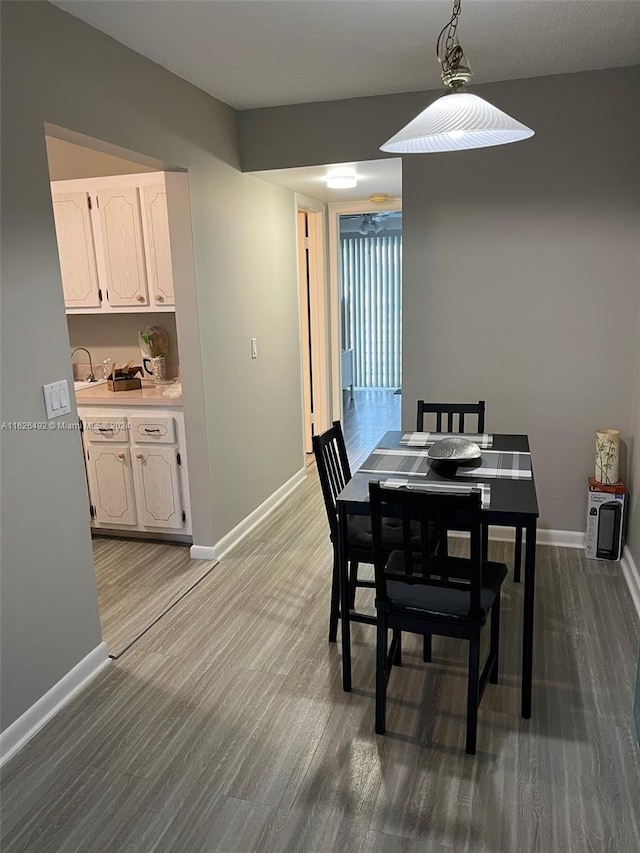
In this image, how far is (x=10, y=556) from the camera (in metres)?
2.17

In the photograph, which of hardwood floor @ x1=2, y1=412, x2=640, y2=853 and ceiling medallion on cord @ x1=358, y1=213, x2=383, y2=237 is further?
ceiling medallion on cord @ x1=358, y1=213, x2=383, y2=237

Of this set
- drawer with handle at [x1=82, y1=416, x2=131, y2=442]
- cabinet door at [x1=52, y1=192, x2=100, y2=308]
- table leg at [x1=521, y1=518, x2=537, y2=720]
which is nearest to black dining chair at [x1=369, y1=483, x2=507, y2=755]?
table leg at [x1=521, y1=518, x2=537, y2=720]

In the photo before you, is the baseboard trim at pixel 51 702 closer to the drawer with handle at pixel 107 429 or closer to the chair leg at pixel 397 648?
the chair leg at pixel 397 648

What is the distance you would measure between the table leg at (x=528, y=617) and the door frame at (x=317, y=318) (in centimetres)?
321

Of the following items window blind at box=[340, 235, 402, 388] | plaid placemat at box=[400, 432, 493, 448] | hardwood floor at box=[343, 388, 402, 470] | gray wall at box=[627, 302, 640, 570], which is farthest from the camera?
window blind at box=[340, 235, 402, 388]

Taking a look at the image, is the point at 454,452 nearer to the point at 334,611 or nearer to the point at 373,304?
the point at 334,611

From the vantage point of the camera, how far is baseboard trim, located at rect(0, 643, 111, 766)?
219 centimetres

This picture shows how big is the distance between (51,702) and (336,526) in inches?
50.0

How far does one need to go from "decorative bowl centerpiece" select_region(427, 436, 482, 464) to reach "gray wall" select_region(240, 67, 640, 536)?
1.13 m

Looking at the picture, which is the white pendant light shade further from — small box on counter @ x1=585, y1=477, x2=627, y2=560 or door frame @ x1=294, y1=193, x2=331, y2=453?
door frame @ x1=294, y1=193, x2=331, y2=453

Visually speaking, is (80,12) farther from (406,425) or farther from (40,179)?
(406,425)

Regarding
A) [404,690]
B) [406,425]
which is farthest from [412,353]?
[404,690]

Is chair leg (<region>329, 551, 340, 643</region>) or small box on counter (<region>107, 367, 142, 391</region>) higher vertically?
small box on counter (<region>107, 367, 142, 391</region>)

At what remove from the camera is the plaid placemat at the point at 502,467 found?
250 cm
